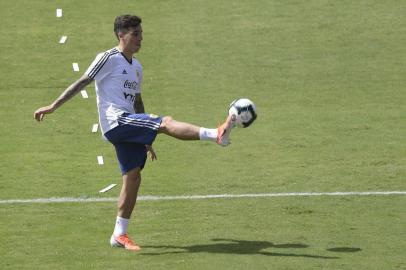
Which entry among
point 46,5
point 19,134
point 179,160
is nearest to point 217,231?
point 179,160

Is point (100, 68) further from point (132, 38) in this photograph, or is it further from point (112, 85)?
point (132, 38)

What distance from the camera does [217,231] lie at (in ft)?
45.8

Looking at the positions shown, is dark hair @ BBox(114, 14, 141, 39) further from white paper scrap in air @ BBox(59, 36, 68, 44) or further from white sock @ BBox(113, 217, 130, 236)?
white paper scrap in air @ BBox(59, 36, 68, 44)

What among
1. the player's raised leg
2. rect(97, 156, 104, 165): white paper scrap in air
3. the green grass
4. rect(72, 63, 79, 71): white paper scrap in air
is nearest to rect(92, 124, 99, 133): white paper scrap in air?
the green grass

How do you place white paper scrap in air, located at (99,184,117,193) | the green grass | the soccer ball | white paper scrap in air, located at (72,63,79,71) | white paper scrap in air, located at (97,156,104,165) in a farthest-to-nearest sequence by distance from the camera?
1. white paper scrap in air, located at (72,63,79,71)
2. white paper scrap in air, located at (97,156,104,165)
3. white paper scrap in air, located at (99,184,117,193)
4. the green grass
5. the soccer ball

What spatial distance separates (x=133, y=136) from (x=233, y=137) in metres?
6.86

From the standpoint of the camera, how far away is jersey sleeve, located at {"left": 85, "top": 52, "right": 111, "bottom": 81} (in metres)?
13.1

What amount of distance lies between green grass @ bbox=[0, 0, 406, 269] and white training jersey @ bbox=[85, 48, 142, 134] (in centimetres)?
151

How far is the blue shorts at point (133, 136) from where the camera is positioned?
12.8 metres

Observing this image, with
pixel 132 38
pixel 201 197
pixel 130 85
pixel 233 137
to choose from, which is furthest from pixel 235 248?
pixel 233 137

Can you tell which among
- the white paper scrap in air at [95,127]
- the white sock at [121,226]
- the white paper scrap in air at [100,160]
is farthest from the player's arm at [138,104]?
the white paper scrap in air at [95,127]

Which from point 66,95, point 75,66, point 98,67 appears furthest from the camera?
point 75,66

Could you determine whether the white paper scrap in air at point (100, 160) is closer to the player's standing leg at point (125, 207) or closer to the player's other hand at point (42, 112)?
the player's standing leg at point (125, 207)

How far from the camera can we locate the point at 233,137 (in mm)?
19734
